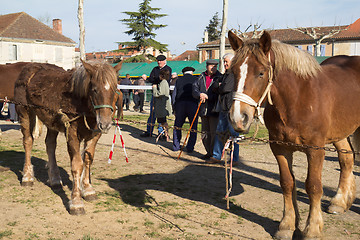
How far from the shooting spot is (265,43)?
11.2 ft

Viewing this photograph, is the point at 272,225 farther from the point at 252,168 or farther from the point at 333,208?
the point at 252,168

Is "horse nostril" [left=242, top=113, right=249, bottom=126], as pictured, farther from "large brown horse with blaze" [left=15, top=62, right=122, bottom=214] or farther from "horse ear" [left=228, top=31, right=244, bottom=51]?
"large brown horse with blaze" [left=15, top=62, right=122, bottom=214]

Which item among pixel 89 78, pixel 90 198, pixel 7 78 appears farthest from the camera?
pixel 7 78

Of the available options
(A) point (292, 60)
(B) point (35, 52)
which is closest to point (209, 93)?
(A) point (292, 60)

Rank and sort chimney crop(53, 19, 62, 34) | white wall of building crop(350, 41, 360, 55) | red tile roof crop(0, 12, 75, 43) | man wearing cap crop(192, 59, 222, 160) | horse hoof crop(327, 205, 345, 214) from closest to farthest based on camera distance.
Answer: horse hoof crop(327, 205, 345, 214)
man wearing cap crop(192, 59, 222, 160)
white wall of building crop(350, 41, 360, 55)
red tile roof crop(0, 12, 75, 43)
chimney crop(53, 19, 62, 34)

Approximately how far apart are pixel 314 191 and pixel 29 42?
4732 centimetres

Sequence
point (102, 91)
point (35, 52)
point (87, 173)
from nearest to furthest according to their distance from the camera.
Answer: point (102, 91)
point (87, 173)
point (35, 52)

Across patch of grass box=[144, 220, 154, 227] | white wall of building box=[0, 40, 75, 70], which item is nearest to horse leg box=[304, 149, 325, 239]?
patch of grass box=[144, 220, 154, 227]

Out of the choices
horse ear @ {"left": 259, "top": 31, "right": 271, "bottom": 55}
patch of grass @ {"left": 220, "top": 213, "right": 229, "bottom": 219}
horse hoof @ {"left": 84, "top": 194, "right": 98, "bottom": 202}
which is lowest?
patch of grass @ {"left": 220, "top": 213, "right": 229, "bottom": 219}

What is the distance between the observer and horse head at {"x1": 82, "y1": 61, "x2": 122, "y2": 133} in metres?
4.29

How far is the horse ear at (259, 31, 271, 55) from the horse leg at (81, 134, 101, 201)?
9.54ft

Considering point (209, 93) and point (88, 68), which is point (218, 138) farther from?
point (88, 68)

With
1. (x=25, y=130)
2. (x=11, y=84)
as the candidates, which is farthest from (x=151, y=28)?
(x=25, y=130)

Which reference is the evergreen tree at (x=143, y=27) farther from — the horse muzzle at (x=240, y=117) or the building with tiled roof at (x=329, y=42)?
the horse muzzle at (x=240, y=117)
